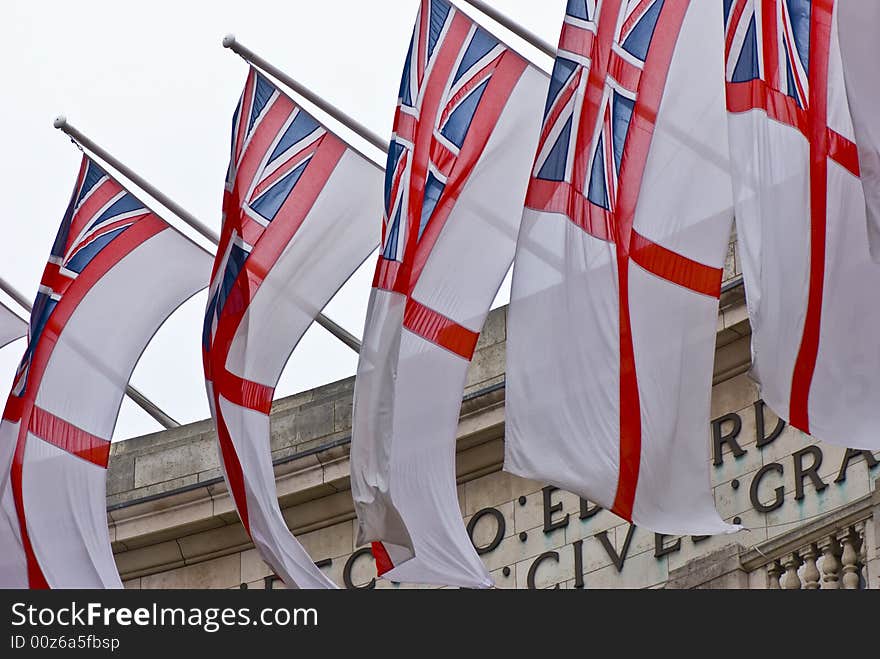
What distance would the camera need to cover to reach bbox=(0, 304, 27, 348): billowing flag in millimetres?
22750

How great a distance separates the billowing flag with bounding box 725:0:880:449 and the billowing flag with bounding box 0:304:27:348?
10449 millimetres

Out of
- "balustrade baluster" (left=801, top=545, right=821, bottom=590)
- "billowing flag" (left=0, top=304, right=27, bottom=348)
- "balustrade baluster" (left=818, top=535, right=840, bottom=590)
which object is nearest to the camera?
"balustrade baluster" (left=818, top=535, right=840, bottom=590)

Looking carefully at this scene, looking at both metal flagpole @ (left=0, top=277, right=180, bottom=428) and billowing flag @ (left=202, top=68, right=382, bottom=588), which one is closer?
billowing flag @ (left=202, top=68, right=382, bottom=588)

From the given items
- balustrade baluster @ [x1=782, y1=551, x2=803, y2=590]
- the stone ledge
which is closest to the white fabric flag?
balustrade baluster @ [x1=782, y1=551, x2=803, y2=590]

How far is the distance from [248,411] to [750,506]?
13.2ft

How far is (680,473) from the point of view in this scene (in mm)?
14188

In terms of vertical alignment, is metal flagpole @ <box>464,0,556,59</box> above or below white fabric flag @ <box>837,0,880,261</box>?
above

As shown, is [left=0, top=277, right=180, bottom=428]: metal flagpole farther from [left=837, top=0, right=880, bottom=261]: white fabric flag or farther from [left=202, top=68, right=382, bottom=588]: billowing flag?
[left=837, top=0, right=880, bottom=261]: white fabric flag

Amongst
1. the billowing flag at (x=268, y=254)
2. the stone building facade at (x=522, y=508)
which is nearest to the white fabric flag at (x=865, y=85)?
the stone building facade at (x=522, y=508)

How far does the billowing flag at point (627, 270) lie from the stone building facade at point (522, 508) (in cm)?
49

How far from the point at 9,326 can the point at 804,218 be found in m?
11.3

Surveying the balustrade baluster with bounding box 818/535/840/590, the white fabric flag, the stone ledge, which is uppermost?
the white fabric flag

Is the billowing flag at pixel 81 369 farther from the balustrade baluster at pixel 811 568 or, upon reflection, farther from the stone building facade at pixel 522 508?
the balustrade baluster at pixel 811 568
